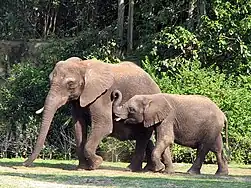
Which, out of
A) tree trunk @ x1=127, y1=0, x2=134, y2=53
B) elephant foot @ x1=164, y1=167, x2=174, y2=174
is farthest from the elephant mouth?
tree trunk @ x1=127, y1=0, x2=134, y2=53

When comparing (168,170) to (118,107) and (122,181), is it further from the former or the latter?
(122,181)

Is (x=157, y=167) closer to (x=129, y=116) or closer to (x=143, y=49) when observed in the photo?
(x=129, y=116)

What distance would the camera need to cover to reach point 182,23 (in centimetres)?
2806

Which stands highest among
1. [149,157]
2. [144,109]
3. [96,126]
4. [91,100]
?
[91,100]

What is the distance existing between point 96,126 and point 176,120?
5.60ft

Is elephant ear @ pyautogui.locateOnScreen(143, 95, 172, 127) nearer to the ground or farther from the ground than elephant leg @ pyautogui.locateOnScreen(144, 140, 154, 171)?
farther from the ground

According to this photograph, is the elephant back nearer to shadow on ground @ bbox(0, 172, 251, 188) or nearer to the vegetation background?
shadow on ground @ bbox(0, 172, 251, 188)

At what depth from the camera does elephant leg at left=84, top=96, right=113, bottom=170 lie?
53.5ft

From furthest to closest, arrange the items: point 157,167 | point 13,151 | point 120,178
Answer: point 13,151, point 157,167, point 120,178

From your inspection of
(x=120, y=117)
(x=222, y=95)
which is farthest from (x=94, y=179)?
(x=222, y=95)

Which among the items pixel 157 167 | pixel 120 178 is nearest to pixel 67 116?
pixel 157 167

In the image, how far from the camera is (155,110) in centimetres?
1620

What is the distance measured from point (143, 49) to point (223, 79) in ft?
11.8

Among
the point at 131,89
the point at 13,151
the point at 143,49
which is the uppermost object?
the point at 143,49
